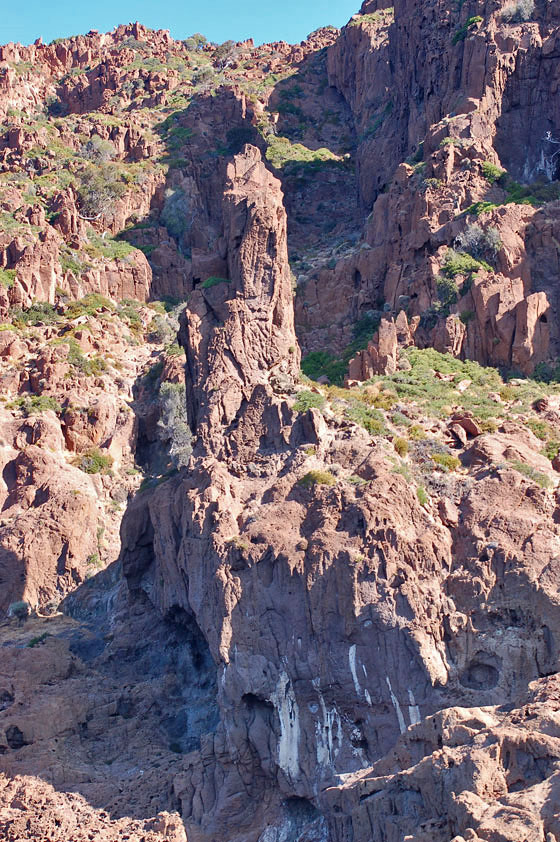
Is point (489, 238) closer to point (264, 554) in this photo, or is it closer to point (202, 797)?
point (264, 554)

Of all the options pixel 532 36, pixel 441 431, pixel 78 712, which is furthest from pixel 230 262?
pixel 532 36

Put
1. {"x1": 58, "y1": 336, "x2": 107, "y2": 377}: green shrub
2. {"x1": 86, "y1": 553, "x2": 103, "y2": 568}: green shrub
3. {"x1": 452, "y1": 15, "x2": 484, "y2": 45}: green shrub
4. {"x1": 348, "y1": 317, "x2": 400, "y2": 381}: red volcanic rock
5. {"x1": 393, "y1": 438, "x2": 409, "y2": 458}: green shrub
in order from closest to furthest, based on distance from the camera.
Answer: {"x1": 393, "y1": 438, "x2": 409, "y2": 458}: green shrub < {"x1": 348, "y1": 317, "x2": 400, "y2": 381}: red volcanic rock < {"x1": 86, "y1": 553, "x2": 103, "y2": 568}: green shrub < {"x1": 58, "y1": 336, "x2": 107, "y2": 377}: green shrub < {"x1": 452, "y1": 15, "x2": 484, "y2": 45}: green shrub

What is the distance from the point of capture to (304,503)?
3188 cm

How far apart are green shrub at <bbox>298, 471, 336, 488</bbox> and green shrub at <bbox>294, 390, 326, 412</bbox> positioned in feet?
7.86

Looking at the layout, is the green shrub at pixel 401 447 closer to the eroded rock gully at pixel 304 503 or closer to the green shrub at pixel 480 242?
the eroded rock gully at pixel 304 503

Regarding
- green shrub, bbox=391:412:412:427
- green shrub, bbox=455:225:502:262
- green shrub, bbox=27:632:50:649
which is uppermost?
green shrub, bbox=455:225:502:262

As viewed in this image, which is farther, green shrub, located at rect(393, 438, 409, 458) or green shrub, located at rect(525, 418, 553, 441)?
green shrub, located at rect(525, 418, 553, 441)

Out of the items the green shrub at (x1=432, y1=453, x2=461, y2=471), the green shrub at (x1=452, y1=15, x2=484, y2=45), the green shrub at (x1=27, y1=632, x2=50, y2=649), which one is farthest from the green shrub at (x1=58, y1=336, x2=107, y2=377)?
the green shrub at (x1=432, y1=453, x2=461, y2=471)

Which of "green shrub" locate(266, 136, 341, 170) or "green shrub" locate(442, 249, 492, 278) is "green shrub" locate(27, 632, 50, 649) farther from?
"green shrub" locate(266, 136, 341, 170)

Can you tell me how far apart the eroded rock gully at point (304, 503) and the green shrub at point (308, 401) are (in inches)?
5.4

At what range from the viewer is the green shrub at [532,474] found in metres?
32.0

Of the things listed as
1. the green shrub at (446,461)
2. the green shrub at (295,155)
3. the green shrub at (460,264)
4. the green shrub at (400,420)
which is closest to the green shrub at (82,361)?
the green shrub at (460,264)

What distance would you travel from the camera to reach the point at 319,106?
77.1 m

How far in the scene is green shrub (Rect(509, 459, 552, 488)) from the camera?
32.0 m
